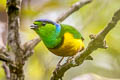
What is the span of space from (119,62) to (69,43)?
0.86 m

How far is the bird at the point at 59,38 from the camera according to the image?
4.83 ft

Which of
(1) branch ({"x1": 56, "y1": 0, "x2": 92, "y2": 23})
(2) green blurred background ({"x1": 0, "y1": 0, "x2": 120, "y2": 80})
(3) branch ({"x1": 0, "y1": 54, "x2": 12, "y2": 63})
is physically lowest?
(2) green blurred background ({"x1": 0, "y1": 0, "x2": 120, "y2": 80})

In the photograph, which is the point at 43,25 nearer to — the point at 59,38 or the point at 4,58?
the point at 59,38

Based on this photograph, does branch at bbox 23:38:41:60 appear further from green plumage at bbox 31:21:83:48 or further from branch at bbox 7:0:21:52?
green plumage at bbox 31:21:83:48

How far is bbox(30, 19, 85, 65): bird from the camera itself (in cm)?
147

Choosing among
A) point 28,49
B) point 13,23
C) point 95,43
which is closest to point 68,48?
point 28,49

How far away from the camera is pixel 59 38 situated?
1566 mm

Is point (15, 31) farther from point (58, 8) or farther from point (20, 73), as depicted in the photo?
point (58, 8)

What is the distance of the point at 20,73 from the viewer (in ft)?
3.61

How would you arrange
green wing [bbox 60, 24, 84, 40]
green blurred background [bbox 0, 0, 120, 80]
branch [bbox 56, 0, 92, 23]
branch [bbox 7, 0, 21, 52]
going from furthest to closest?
green blurred background [bbox 0, 0, 120, 80]
green wing [bbox 60, 24, 84, 40]
branch [bbox 56, 0, 92, 23]
branch [bbox 7, 0, 21, 52]

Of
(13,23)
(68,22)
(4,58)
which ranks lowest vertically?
(68,22)

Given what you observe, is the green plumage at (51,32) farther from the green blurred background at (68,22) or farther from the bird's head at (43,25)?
the green blurred background at (68,22)

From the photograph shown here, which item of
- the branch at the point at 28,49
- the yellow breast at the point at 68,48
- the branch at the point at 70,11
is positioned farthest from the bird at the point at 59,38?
the branch at the point at 28,49

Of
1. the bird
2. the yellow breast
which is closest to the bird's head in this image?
the bird
